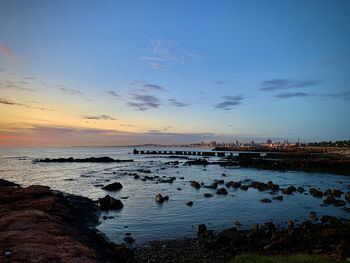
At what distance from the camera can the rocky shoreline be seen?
1162 cm

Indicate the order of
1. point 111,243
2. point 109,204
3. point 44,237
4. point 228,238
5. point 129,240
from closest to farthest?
point 44,237 < point 111,243 < point 228,238 < point 129,240 < point 109,204

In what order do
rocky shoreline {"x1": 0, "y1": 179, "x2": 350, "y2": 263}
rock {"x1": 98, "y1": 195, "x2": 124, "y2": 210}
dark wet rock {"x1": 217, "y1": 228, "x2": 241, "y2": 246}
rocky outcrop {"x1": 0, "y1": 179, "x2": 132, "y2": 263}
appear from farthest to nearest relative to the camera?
rock {"x1": 98, "y1": 195, "x2": 124, "y2": 210} < dark wet rock {"x1": 217, "y1": 228, "x2": 241, "y2": 246} < rocky shoreline {"x1": 0, "y1": 179, "x2": 350, "y2": 263} < rocky outcrop {"x1": 0, "y1": 179, "x2": 132, "y2": 263}

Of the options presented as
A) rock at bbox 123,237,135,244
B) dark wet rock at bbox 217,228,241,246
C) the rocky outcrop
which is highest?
the rocky outcrop

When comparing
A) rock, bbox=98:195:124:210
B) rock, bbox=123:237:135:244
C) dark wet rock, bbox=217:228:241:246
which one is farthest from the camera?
rock, bbox=98:195:124:210

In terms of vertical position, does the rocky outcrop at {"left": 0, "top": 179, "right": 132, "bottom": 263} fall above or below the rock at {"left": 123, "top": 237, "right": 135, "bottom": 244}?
above

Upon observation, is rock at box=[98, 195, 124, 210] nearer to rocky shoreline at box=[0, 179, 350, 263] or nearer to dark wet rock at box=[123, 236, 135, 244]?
rocky shoreline at box=[0, 179, 350, 263]

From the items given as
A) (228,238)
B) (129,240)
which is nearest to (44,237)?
(129,240)

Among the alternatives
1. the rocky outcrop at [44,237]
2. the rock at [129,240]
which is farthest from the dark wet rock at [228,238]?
the rocky outcrop at [44,237]

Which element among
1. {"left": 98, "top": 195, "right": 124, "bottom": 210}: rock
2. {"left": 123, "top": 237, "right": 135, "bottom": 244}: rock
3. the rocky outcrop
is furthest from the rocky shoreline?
{"left": 98, "top": 195, "right": 124, "bottom": 210}: rock

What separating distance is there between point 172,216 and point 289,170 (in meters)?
47.7

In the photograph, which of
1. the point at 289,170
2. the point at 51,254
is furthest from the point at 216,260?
the point at 289,170

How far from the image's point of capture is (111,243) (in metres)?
16.7

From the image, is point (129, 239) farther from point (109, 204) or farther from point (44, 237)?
point (109, 204)

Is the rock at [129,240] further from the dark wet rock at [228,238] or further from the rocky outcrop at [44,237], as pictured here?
the dark wet rock at [228,238]
